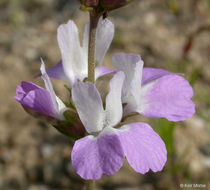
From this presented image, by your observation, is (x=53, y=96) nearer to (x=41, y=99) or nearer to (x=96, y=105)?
(x=41, y=99)

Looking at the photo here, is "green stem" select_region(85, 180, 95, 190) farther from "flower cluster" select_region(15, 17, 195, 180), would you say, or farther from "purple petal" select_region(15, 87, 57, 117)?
"purple petal" select_region(15, 87, 57, 117)

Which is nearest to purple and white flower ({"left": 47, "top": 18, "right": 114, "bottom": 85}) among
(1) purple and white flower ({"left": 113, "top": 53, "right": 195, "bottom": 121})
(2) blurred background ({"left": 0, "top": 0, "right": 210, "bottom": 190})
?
(1) purple and white flower ({"left": 113, "top": 53, "right": 195, "bottom": 121})

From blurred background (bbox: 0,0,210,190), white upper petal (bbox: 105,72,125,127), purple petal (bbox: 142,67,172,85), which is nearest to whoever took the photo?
white upper petal (bbox: 105,72,125,127)

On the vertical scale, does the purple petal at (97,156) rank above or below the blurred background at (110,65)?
above

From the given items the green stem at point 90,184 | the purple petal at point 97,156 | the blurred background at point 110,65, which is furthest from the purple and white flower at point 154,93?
the blurred background at point 110,65

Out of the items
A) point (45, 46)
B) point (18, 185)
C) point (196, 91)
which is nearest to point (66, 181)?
point (18, 185)

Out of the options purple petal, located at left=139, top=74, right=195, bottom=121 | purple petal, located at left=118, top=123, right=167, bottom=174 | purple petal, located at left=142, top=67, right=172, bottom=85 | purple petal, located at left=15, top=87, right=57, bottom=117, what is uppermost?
purple petal, located at left=15, top=87, right=57, bottom=117

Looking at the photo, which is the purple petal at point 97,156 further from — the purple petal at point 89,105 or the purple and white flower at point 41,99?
the purple and white flower at point 41,99

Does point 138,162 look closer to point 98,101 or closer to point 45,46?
point 98,101
